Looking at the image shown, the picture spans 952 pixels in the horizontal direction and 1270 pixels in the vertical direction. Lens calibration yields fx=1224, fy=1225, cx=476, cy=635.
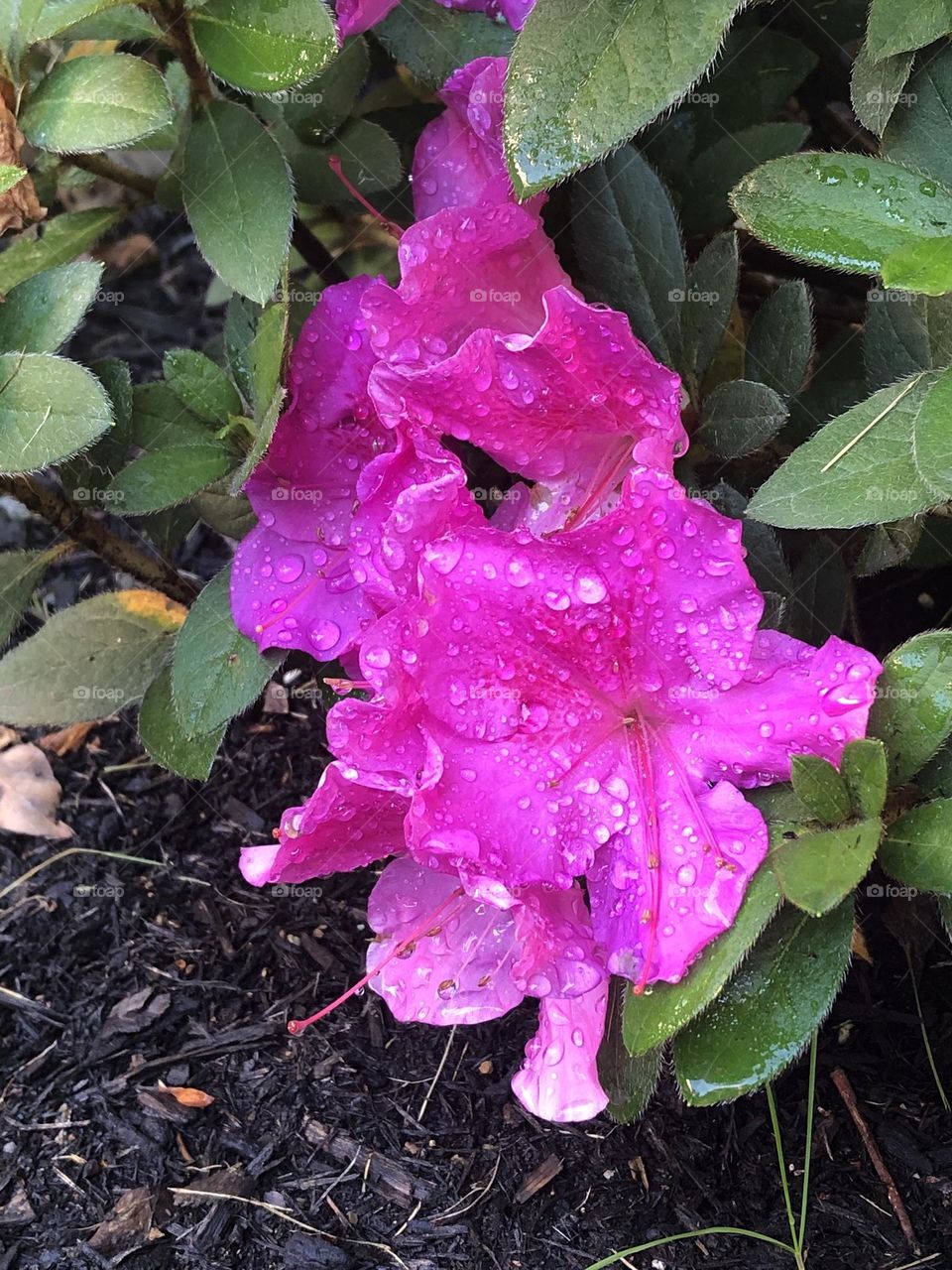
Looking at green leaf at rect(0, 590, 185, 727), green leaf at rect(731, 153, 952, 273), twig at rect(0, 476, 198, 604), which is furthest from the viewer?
green leaf at rect(0, 590, 185, 727)

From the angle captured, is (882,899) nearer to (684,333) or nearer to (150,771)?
(684,333)

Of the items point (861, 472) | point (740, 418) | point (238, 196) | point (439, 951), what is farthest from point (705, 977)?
point (238, 196)

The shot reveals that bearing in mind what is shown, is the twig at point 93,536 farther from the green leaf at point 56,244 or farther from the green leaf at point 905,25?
the green leaf at point 905,25

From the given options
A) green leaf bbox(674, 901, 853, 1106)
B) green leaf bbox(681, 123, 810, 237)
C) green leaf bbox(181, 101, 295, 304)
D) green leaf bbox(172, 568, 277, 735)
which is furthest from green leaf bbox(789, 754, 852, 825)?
green leaf bbox(681, 123, 810, 237)

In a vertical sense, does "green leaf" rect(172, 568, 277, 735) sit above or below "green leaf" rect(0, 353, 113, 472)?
below

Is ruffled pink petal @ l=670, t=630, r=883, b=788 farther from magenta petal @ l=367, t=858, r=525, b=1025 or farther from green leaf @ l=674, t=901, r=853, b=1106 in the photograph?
magenta petal @ l=367, t=858, r=525, b=1025

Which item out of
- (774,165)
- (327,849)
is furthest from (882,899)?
(774,165)

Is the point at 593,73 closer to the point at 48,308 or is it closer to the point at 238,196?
the point at 238,196
